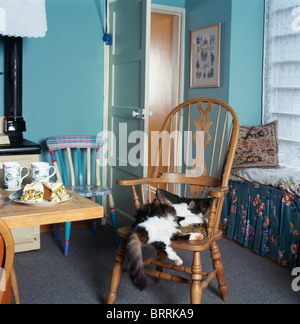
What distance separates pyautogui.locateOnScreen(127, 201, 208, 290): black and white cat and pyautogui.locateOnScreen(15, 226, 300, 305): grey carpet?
20.7 inches

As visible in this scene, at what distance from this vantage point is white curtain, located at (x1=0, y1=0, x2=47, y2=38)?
2.88m

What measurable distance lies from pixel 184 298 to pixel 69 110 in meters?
2.00

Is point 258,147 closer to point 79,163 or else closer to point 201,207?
point 201,207

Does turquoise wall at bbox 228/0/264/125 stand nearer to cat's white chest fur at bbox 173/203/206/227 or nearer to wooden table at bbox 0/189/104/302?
cat's white chest fur at bbox 173/203/206/227

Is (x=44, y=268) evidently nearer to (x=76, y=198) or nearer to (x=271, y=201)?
(x=76, y=198)

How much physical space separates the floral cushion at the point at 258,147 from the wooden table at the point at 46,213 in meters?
2.08

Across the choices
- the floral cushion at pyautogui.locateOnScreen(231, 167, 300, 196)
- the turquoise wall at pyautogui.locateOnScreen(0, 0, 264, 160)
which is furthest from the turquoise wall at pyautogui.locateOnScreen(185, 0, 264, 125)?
the floral cushion at pyautogui.locateOnScreen(231, 167, 300, 196)

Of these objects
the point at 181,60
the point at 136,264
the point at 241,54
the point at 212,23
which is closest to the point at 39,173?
the point at 136,264

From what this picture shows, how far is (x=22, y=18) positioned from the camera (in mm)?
2930

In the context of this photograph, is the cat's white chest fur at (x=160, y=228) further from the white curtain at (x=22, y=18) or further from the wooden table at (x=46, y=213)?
the white curtain at (x=22, y=18)

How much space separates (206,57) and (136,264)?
2.55 metres

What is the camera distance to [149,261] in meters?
2.36

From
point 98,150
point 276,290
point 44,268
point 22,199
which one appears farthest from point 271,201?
point 22,199

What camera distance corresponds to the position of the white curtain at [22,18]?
288cm
